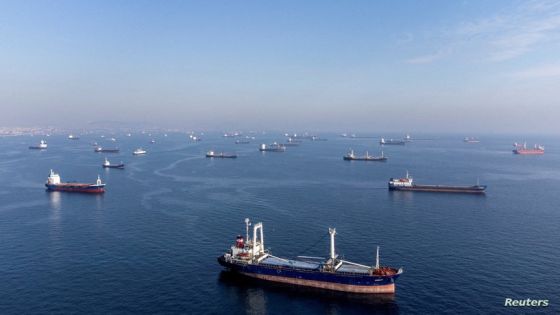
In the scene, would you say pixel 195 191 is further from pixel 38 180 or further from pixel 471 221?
pixel 471 221

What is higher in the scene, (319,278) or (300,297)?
(319,278)

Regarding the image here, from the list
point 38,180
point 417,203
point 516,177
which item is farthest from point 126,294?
point 516,177

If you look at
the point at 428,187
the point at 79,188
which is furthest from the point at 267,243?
the point at 79,188

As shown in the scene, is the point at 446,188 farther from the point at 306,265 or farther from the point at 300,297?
the point at 300,297

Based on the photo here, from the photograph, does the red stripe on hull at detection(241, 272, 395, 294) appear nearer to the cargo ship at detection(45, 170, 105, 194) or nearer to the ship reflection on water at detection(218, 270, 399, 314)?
the ship reflection on water at detection(218, 270, 399, 314)

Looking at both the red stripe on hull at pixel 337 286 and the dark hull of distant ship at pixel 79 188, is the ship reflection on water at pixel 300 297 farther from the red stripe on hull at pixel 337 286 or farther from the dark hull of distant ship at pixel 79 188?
the dark hull of distant ship at pixel 79 188
